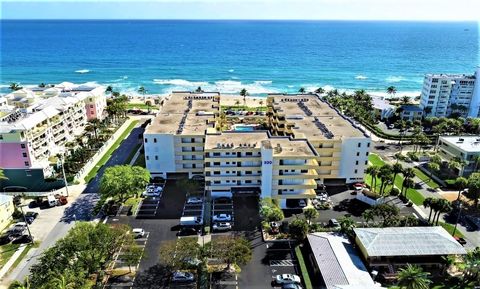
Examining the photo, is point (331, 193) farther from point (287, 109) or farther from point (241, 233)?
point (287, 109)

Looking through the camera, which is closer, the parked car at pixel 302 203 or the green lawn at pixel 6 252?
the green lawn at pixel 6 252

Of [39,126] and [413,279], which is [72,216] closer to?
[39,126]

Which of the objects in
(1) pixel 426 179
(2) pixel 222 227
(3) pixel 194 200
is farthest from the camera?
(1) pixel 426 179

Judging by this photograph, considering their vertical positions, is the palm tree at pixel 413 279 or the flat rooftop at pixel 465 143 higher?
the flat rooftop at pixel 465 143

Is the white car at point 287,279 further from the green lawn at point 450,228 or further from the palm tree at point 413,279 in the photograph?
the green lawn at point 450,228

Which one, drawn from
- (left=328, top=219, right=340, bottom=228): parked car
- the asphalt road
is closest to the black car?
the asphalt road

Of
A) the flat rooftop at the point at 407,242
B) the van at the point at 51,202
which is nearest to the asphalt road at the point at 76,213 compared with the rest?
the van at the point at 51,202

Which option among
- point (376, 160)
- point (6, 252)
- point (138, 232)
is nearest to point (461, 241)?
point (376, 160)

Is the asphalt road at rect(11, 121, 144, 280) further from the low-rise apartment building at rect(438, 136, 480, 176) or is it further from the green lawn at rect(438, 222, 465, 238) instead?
the low-rise apartment building at rect(438, 136, 480, 176)
